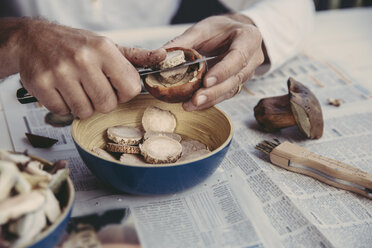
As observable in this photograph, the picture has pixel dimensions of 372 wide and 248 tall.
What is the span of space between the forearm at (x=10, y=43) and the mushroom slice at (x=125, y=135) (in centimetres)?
23

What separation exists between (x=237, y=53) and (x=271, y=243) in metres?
0.41

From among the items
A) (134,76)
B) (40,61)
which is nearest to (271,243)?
(134,76)

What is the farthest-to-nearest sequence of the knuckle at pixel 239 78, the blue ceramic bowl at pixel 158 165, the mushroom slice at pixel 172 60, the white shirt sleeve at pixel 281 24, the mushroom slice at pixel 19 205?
the white shirt sleeve at pixel 281 24 → the knuckle at pixel 239 78 → the mushroom slice at pixel 172 60 → the blue ceramic bowl at pixel 158 165 → the mushroom slice at pixel 19 205

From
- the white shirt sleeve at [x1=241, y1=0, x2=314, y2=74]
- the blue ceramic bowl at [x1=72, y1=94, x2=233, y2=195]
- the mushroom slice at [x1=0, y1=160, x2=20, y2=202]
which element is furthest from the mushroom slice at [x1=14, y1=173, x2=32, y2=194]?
the white shirt sleeve at [x1=241, y1=0, x2=314, y2=74]

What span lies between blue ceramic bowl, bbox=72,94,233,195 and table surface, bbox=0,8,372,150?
0.54 m

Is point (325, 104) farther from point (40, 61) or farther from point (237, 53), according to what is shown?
point (40, 61)

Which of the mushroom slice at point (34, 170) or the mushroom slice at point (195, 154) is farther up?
the mushroom slice at point (34, 170)

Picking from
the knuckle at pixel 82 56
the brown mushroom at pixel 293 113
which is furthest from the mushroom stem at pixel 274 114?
the knuckle at pixel 82 56

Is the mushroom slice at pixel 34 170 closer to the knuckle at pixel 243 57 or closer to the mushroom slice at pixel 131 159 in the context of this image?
the mushroom slice at pixel 131 159

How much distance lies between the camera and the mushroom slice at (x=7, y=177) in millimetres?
494

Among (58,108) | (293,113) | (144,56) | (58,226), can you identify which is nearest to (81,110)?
(58,108)

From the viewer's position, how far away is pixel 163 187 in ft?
2.20

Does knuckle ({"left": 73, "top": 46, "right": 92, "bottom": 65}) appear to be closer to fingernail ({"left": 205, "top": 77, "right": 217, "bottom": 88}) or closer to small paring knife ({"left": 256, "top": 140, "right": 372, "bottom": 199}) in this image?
fingernail ({"left": 205, "top": 77, "right": 217, "bottom": 88})

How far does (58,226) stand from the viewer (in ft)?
1.66
